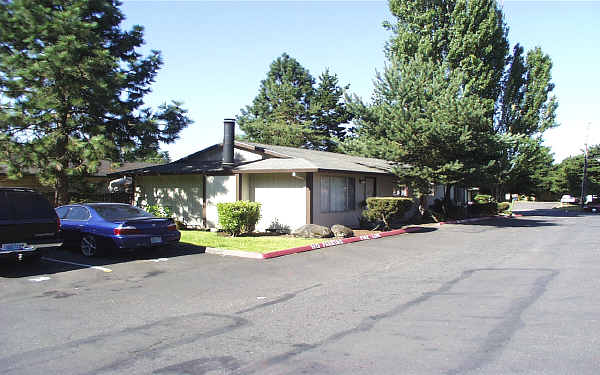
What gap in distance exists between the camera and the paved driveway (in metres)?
4.65

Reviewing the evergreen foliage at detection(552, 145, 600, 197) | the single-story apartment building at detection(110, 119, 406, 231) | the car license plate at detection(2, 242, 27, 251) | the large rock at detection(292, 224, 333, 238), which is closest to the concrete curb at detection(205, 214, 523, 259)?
the large rock at detection(292, 224, 333, 238)

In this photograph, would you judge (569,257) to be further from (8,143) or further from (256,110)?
(256,110)

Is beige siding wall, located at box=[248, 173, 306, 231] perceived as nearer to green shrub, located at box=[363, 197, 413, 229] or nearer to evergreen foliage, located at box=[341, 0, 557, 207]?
green shrub, located at box=[363, 197, 413, 229]

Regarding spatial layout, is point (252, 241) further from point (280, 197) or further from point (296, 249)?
point (280, 197)

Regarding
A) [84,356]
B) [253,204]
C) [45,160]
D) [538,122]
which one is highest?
[538,122]

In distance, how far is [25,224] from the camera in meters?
9.40

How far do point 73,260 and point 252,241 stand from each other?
5.35 m

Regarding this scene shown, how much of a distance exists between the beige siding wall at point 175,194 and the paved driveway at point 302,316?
8005mm

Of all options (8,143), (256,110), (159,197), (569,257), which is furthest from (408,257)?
(256,110)

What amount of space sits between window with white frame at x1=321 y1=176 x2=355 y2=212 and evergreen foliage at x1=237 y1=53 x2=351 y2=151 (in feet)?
89.1

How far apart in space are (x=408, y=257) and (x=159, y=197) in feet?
42.4

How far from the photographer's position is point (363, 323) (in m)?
6.05

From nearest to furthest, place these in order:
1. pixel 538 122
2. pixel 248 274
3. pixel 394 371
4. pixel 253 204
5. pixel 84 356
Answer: pixel 394 371 → pixel 84 356 → pixel 248 274 → pixel 253 204 → pixel 538 122

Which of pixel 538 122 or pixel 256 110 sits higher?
pixel 256 110
